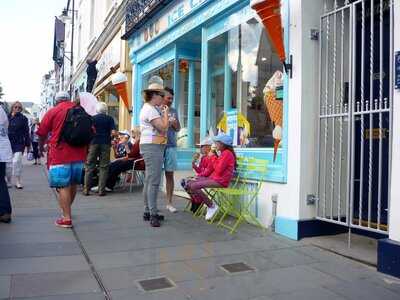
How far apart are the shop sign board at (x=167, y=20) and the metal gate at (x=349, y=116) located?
321 cm

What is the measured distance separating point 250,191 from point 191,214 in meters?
1.19

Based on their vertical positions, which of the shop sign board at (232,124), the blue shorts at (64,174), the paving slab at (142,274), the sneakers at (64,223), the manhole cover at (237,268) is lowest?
the paving slab at (142,274)

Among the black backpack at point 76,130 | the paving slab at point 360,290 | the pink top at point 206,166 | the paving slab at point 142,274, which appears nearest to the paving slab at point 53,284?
the paving slab at point 142,274

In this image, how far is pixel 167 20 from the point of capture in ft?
33.5

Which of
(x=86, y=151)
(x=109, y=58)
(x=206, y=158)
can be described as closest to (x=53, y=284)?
(x=86, y=151)

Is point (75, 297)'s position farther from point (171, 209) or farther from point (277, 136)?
point (171, 209)

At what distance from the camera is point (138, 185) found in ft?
35.9

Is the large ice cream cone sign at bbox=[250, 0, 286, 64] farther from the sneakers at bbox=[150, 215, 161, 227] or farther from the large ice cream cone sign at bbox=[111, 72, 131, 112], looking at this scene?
the large ice cream cone sign at bbox=[111, 72, 131, 112]

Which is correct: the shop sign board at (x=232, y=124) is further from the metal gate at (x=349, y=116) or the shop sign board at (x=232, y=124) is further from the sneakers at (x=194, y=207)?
the metal gate at (x=349, y=116)

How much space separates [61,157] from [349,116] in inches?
136

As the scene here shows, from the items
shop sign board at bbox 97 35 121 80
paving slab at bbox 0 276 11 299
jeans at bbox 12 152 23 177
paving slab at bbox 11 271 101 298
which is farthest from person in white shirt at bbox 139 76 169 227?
shop sign board at bbox 97 35 121 80

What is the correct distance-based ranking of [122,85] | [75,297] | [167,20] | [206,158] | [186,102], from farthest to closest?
[122,85], [186,102], [167,20], [206,158], [75,297]

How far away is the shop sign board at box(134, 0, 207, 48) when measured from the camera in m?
8.90

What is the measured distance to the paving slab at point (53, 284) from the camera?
155 inches
